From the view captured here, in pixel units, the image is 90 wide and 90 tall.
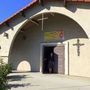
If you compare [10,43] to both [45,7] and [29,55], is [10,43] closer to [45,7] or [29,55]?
[29,55]

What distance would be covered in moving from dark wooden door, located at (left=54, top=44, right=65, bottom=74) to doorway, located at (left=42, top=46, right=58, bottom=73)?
31 cm

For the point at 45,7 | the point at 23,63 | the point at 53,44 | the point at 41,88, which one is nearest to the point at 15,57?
the point at 23,63

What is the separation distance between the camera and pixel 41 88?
1616 centimetres

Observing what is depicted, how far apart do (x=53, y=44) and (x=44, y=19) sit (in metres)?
1.83

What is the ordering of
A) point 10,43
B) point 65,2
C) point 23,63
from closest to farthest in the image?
1. point 65,2
2. point 10,43
3. point 23,63

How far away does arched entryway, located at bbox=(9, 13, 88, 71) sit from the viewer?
22812 mm

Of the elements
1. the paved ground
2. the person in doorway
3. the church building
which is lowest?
the paved ground

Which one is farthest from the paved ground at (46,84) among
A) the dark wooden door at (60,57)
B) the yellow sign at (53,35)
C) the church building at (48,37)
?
the yellow sign at (53,35)

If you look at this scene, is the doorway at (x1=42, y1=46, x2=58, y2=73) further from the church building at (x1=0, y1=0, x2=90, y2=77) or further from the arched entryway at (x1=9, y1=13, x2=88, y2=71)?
the arched entryway at (x1=9, y1=13, x2=88, y2=71)

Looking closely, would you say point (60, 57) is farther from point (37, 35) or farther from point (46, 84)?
point (46, 84)

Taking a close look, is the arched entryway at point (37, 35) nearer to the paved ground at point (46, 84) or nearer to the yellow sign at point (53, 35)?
the yellow sign at point (53, 35)

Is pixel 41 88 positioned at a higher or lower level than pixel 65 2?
lower

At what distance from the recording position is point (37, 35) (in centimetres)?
2483

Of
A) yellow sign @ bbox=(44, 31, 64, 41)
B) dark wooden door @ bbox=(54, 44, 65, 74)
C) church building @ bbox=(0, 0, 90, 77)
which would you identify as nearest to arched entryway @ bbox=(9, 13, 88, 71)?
church building @ bbox=(0, 0, 90, 77)
